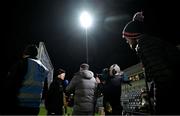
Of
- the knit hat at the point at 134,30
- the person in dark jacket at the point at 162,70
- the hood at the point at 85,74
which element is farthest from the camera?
the hood at the point at 85,74

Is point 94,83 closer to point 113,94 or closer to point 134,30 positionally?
point 113,94

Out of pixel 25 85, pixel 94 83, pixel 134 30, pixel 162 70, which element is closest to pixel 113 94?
pixel 94 83

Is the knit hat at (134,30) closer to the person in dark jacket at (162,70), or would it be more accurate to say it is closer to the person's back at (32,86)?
the person in dark jacket at (162,70)

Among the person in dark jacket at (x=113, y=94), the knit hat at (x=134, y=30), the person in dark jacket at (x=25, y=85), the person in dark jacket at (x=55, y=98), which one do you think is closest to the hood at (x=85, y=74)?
the person in dark jacket at (x=113, y=94)

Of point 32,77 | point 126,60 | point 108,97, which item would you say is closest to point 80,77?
point 108,97

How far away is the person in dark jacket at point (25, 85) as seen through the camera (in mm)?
4570

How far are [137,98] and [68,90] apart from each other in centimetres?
361

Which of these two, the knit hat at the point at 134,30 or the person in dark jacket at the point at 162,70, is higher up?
the knit hat at the point at 134,30

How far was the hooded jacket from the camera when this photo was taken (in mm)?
6906

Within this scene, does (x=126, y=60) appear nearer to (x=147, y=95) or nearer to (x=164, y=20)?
(x=164, y=20)

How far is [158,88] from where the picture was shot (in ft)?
7.72

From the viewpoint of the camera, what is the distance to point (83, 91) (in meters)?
7.00

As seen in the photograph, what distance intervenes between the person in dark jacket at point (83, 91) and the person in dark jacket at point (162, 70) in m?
4.54

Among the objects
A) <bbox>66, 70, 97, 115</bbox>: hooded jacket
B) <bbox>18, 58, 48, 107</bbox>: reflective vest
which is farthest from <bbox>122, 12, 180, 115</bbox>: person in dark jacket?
<bbox>66, 70, 97, 115</bbox>: hooded jacket
